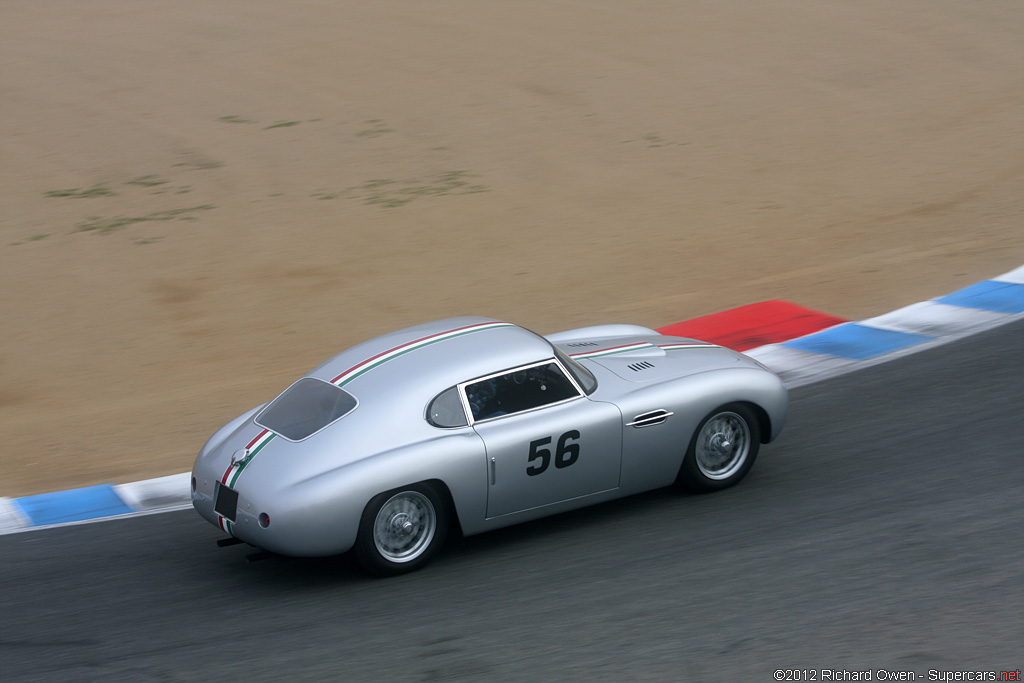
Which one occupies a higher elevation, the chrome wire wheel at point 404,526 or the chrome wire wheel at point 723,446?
the chrome wire wheel at point 723,446

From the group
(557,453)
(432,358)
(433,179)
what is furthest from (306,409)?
(433,179)

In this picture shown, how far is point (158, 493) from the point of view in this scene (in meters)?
7.15

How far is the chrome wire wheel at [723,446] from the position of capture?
6242 mm

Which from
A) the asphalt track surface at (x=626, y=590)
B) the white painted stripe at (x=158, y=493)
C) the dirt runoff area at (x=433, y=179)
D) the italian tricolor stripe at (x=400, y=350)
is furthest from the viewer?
the dirt runoff area at (x=433, y=179)

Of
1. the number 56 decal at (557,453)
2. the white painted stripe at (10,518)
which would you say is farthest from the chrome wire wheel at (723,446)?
the white painted stripe at (10,518)

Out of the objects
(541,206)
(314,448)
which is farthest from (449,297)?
(314,448)

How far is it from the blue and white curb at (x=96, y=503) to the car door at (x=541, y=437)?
2464mm

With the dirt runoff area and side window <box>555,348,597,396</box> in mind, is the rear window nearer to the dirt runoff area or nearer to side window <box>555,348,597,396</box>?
side window <box>555,348,597,396</box>

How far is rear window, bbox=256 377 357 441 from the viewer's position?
18.6 feet

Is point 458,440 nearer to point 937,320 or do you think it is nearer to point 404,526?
point 404,526

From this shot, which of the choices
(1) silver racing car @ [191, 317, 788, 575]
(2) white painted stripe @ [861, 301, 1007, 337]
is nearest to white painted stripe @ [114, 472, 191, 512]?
(1) silver racing car @ [191, 317, 788, 575]

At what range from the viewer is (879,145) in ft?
50.6

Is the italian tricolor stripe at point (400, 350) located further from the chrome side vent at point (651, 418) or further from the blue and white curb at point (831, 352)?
the blue and white curb at point (831, 352)

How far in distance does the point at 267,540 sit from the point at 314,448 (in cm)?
54
